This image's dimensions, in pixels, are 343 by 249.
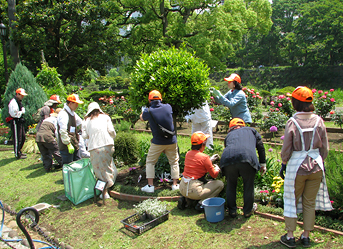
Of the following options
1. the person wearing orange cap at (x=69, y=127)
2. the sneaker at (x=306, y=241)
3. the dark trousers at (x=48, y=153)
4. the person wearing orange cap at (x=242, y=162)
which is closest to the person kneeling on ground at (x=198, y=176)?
the person wearing orange cap at (x=242, y=162)

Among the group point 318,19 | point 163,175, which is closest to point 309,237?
point 163,175

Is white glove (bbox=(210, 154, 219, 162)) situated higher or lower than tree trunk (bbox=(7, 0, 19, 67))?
lower

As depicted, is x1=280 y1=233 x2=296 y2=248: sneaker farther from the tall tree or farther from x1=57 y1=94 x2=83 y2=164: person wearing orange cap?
the tall tree

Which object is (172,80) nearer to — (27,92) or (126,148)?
(126,148)

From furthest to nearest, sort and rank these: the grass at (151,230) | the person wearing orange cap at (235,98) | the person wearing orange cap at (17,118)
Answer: the person wearing orange cap at (17,118) → the person wearing orange cap at (235,98) → the grass at (151,230)

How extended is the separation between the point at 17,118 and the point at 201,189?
6382 mm

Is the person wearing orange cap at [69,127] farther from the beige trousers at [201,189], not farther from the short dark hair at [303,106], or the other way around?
the short dark hair at [303,106]

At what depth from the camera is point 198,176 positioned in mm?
4207

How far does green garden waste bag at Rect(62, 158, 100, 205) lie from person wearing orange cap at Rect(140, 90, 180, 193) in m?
1.01

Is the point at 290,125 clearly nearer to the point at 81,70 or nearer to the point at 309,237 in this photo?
the point at 309,237

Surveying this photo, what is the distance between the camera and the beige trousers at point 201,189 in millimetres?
4137

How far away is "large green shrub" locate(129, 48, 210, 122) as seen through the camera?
5.00m

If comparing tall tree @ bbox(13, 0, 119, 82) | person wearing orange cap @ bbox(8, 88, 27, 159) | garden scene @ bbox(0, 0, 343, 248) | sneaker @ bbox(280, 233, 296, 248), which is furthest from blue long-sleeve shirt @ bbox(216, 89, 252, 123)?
tall tree @ bbox(13, 0, 119, 82)

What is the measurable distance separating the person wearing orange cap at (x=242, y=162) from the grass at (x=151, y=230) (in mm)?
254
